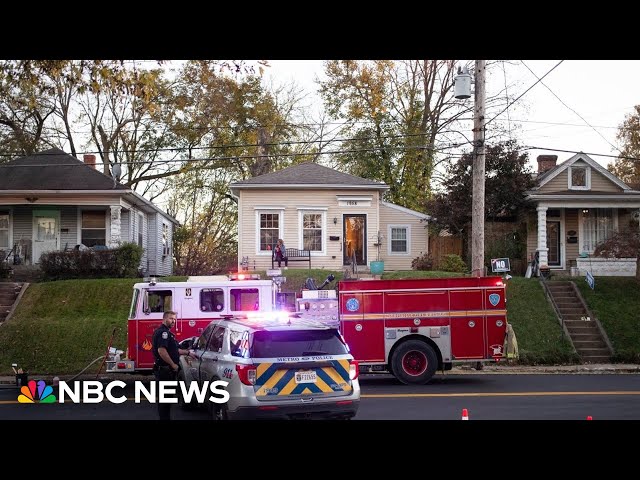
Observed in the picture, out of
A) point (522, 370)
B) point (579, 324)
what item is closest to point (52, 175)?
point (522, 370)

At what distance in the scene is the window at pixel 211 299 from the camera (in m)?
17.4

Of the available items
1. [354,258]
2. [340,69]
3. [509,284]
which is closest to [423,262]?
[354,258]

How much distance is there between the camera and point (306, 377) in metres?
10.5

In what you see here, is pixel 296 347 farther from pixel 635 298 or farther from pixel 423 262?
pixel 423 262

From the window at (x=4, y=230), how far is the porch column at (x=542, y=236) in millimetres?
23066

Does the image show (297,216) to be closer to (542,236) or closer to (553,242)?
(542,236)

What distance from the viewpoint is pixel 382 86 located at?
1781 inches

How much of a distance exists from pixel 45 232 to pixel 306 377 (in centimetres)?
2599

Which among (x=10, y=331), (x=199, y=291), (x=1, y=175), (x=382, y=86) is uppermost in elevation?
(x=382, y=86)

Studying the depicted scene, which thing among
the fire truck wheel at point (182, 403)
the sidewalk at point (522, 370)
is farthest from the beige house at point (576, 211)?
the fire truck wheel at point (182, 403)

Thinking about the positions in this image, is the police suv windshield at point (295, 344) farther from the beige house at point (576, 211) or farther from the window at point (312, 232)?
the beige house at point (576, 211)

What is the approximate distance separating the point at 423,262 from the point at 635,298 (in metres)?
9.39

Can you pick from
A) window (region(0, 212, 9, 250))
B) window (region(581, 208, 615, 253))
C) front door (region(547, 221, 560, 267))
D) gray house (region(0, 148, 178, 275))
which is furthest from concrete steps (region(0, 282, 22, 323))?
window (region(581, 208, 615, 253))

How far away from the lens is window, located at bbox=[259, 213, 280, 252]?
3231cm
